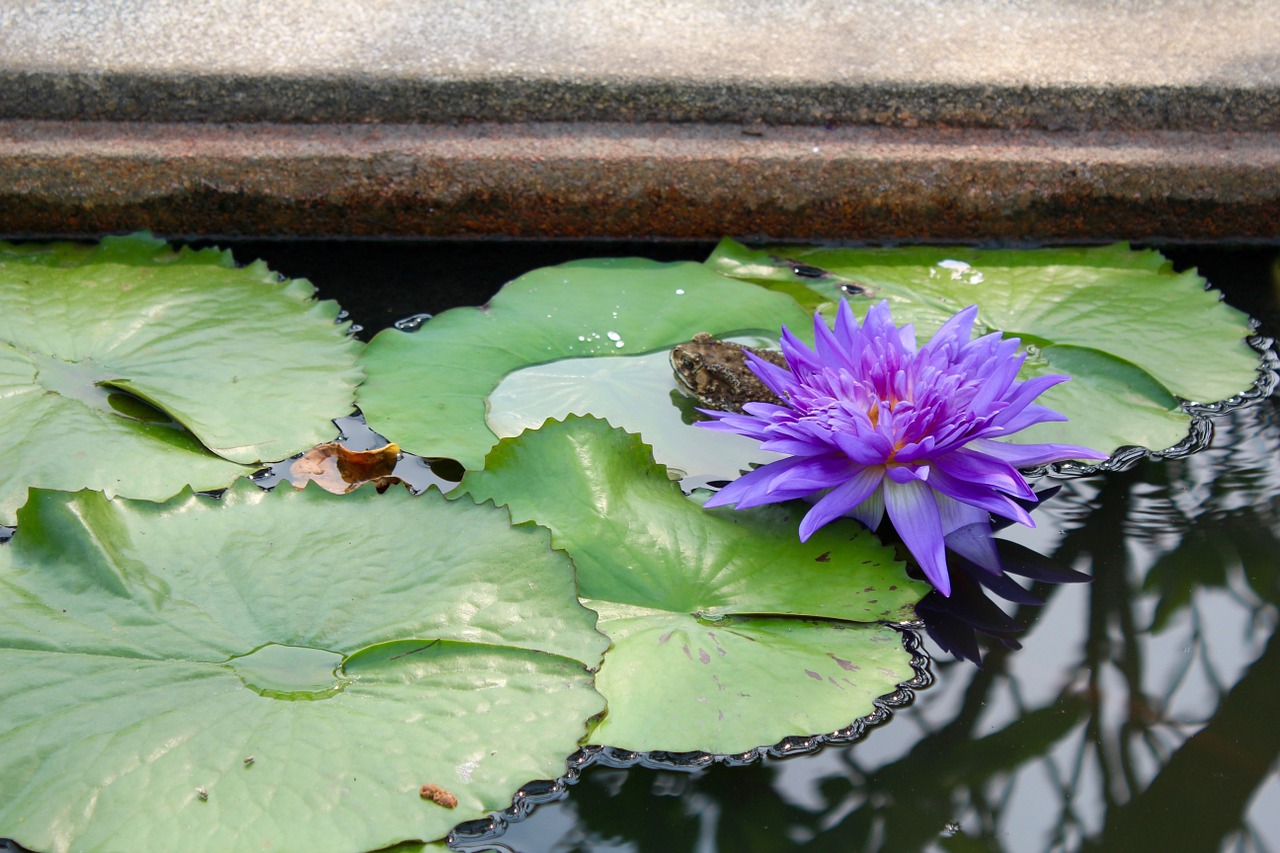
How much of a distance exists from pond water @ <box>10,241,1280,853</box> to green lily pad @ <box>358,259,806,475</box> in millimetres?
535

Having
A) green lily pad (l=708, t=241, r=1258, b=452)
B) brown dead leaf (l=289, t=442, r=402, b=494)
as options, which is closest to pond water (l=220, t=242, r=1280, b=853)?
green lily pad (l=708, t=241, r=1258, b=452)

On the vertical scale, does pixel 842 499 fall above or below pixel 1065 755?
above

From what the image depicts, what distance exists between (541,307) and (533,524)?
2.12ft

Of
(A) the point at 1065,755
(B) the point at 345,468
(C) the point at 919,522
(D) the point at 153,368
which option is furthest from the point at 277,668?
(A) the point at 1065,755

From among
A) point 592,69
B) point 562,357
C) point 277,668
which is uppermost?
point 592,69

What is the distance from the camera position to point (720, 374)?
1704 millimetres

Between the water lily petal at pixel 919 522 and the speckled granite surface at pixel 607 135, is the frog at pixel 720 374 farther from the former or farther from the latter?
the speckled granite surface at pixel 607 135

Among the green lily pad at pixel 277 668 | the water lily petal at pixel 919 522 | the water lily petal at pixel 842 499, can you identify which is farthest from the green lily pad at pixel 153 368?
the water lily petal at pixel 919 522

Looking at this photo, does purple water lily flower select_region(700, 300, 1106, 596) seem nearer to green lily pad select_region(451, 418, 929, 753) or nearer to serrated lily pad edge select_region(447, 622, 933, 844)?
green lily pad select_region(451, 418, 929, 753)

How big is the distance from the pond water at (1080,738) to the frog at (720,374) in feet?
1.57

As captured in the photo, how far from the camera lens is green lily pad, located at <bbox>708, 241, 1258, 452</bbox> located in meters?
1.76

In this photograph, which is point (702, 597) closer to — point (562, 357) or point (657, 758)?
point (657, 758)

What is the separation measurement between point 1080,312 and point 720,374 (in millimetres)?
767

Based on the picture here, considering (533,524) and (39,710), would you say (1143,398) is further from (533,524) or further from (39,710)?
(39,710)
